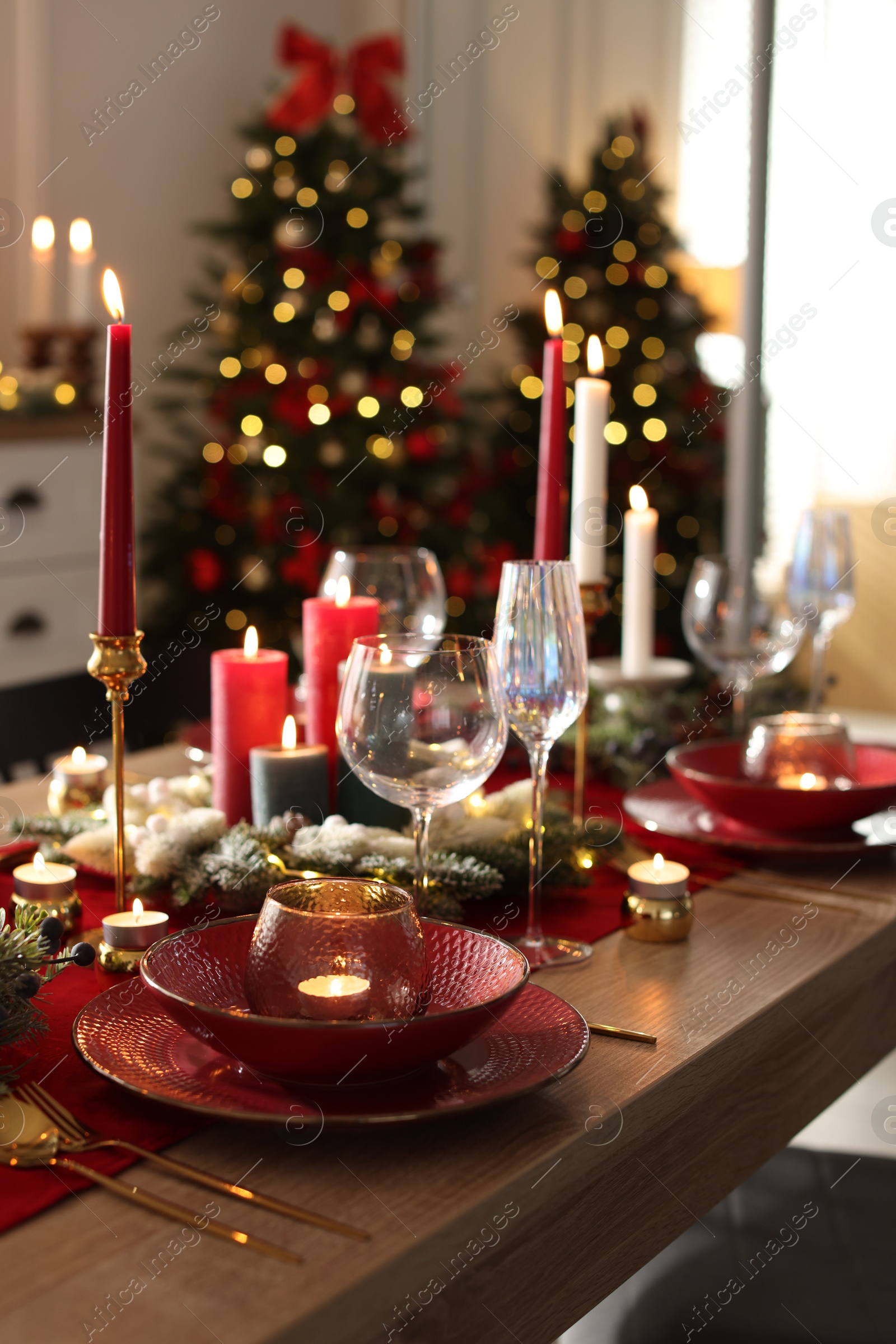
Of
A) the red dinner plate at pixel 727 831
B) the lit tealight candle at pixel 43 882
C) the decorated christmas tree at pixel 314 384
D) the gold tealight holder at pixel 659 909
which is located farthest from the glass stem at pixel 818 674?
the decorated christmas tree at pixel 314 384

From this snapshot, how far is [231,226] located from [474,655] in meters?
2.85

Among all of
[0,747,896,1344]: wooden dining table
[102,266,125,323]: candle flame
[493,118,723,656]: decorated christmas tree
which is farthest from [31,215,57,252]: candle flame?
[0,747,896,1344]: wooden dining table

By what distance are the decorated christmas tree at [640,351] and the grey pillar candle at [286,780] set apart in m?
2.80

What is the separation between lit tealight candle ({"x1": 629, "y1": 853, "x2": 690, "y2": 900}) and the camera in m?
0.91

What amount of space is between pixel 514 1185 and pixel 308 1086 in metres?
0.11

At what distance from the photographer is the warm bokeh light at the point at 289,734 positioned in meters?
1.02

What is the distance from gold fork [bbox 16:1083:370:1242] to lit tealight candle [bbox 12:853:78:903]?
0.79 feet

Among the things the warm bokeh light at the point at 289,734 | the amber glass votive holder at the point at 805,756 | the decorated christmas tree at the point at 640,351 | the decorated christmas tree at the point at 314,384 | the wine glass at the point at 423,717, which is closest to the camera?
the wine glass at the point at 423,717

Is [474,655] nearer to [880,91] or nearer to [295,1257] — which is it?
[295,1257]

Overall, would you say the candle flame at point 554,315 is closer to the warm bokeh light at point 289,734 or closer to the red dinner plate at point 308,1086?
the warm bokeh light at point 289,734

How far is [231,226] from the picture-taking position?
3.32 m

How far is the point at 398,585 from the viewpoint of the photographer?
1311 millimetres

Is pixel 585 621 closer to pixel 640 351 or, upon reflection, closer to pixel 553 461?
pixel 553 461

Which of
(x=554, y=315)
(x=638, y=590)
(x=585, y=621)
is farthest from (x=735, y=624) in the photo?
(x=554, y=315)
